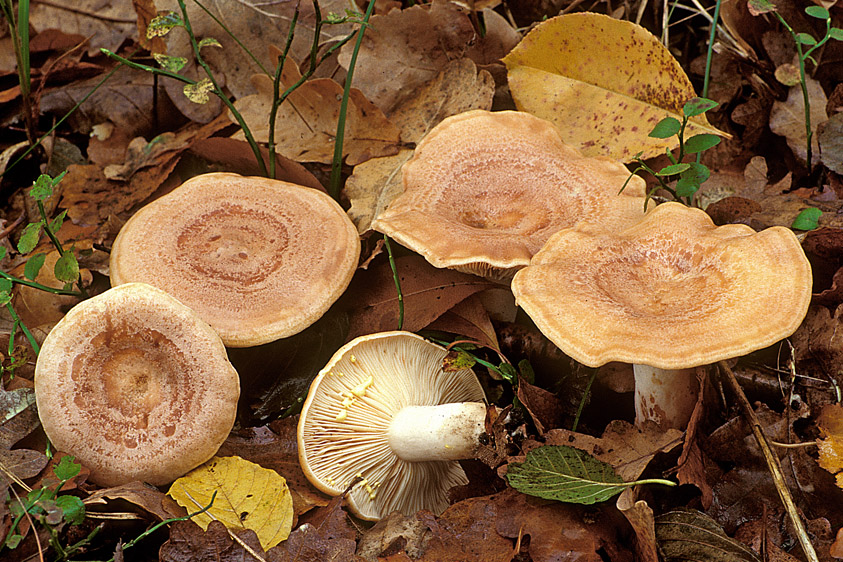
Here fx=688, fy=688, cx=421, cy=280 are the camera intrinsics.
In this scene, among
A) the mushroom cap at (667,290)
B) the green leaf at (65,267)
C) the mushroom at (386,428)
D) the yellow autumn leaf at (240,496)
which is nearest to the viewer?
the mushroom cap at (667,290)

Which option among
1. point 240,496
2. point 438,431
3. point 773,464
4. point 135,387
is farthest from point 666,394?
point 135,387

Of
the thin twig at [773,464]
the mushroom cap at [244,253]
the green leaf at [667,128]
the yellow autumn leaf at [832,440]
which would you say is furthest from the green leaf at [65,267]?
the yellow autumn leaf at [832,440]

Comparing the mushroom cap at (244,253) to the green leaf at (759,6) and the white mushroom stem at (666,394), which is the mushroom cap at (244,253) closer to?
the white mushroom stem at (666,394)

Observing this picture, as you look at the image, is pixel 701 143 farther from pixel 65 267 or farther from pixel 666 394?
pixel 65 267

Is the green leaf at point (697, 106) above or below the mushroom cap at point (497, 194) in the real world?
above

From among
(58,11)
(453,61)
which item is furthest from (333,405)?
(58,11)

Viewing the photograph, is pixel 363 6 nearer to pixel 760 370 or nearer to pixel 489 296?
pixel 489 296
